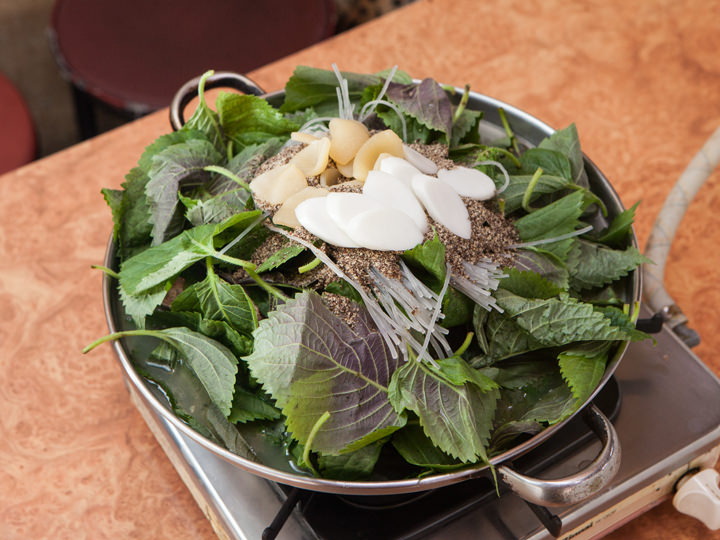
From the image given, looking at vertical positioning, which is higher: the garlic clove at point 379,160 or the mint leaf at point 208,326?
the garlic clove at point 379,160

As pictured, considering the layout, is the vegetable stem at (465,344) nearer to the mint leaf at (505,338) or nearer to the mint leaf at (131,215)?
the mint leaf at (505,338)

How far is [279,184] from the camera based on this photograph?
2.75ft

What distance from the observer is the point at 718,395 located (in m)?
0.93

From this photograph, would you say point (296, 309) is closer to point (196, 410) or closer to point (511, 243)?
point (196, 410)

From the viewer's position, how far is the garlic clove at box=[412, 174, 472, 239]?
811 millimetres

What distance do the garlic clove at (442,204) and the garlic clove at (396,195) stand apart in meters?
0.01

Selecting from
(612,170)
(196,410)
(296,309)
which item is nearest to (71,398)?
(196,410)

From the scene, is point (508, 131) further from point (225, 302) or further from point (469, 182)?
point (225, 302)

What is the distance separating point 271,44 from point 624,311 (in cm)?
121

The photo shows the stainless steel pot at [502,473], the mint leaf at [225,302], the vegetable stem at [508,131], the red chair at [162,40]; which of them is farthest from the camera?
the red chair at [162,40]

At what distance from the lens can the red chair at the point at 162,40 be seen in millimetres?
1683

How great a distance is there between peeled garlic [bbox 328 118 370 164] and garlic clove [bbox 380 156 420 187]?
0.18ft

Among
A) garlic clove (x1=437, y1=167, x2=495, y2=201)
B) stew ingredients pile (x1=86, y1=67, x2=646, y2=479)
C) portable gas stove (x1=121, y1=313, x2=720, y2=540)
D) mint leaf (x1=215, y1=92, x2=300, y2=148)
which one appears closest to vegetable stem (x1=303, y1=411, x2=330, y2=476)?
stew ingredients pile (x1=86, y1=67, x2=646, y2=479)

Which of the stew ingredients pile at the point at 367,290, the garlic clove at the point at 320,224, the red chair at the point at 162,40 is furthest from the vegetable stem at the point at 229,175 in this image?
the red chair at the point at 162,40
